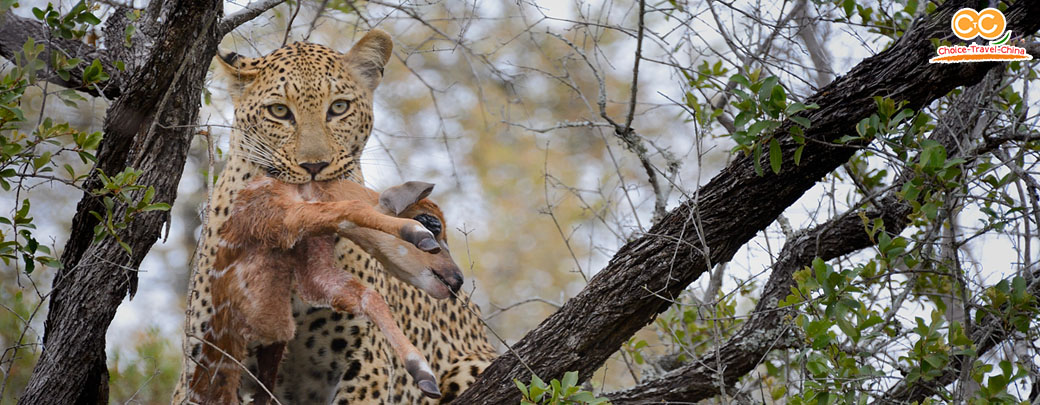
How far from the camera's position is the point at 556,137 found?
1145 centimetres

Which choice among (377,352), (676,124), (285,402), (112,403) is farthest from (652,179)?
(676,124)

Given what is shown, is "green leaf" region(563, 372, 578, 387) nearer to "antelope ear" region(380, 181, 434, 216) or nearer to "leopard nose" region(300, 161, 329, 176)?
"antelope ear" region(380, 181, 434, 216)

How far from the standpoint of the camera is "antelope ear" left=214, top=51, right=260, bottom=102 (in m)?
3.80

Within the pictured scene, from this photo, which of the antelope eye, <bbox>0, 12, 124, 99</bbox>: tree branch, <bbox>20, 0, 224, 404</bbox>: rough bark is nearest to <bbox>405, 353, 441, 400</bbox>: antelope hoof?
the antelope eye

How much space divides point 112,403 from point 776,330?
4.43 metres

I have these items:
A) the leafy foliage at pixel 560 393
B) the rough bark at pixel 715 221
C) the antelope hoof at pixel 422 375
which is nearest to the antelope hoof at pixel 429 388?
the antelope hoof at pixel 422 375

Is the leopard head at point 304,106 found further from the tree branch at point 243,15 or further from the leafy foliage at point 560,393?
the leafy foliage at point 560,393

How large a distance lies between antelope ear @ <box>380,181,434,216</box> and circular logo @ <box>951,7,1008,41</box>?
1775 mm

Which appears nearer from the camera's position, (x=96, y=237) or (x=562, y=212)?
(x=96, y=237)

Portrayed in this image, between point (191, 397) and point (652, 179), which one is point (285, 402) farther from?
point (652, 179)

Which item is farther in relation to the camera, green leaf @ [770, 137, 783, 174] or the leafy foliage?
green leaf @ [770, 137, 783, 174]

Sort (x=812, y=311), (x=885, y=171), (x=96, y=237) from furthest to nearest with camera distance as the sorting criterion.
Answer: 1. (x=885, y=171)
2. (x=96, y=237)
3. (x=812, y=311)

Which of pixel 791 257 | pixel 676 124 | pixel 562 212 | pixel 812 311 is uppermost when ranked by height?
pixel 676 124

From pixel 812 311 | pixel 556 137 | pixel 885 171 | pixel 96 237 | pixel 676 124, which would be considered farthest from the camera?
pixel 556 137
